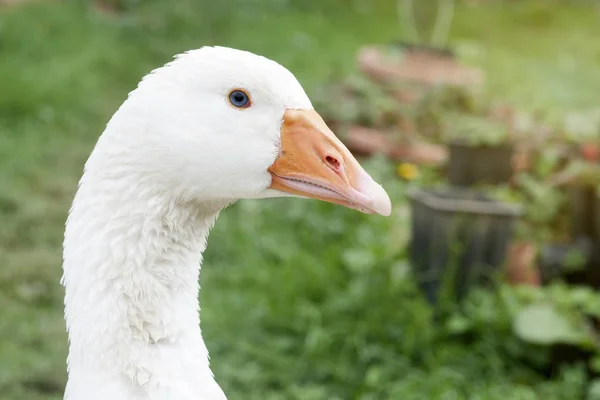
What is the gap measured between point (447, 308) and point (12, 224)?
8.14ft

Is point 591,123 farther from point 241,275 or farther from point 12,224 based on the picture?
point 12,224

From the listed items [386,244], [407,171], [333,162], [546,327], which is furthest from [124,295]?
[407,171]

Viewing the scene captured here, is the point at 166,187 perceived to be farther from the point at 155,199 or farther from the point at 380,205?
the point at 380,205

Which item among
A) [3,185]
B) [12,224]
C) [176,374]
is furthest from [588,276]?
[3,185]

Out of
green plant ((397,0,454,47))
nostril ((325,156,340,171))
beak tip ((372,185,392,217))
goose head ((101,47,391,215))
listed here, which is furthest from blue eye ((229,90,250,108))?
green plant ((397,0,454,47))

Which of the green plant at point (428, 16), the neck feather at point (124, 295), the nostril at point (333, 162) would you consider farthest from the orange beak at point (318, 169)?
the green plant at point (428, 16)

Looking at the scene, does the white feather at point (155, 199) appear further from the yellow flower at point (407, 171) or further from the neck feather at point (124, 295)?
the yellow flower at point (407, 171)

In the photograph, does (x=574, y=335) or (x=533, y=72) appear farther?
(x=533, y=72)

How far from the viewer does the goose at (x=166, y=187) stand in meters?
1.58

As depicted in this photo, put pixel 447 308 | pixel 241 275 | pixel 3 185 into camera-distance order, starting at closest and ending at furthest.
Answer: pixel 447 308 → pixel 241 275 → pixel 3 185

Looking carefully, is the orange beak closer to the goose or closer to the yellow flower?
the goose

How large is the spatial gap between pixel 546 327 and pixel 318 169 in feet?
6.27

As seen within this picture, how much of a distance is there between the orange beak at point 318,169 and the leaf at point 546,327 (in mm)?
1800

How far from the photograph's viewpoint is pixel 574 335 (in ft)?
10.4
